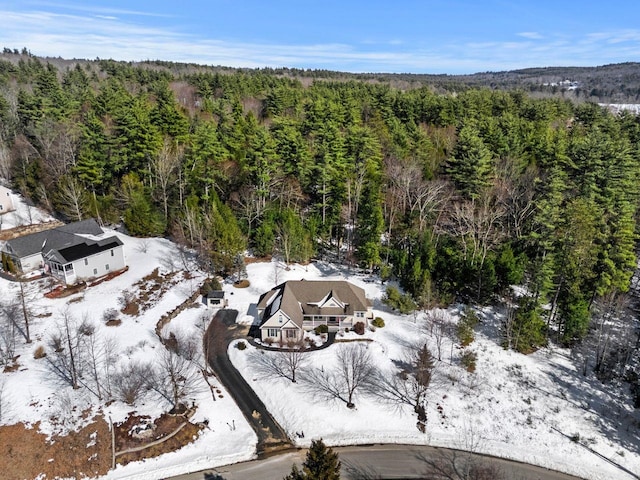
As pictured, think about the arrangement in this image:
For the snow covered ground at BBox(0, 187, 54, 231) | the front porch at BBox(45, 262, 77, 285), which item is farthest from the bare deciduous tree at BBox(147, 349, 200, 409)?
the snow covered ground at BBox(0, 187, 54, 231)

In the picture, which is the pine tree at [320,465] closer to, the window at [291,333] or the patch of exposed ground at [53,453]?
the patch of exposed ground at [53,453]

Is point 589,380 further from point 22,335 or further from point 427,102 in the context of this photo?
point 427,102

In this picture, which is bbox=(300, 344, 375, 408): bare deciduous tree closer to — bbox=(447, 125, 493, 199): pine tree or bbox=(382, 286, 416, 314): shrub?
bbox=(382, 286, 416, 314): shrub

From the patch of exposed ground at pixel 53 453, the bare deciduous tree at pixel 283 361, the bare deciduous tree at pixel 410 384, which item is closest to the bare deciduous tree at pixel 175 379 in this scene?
the patch of exposed ground at pixel 53 453

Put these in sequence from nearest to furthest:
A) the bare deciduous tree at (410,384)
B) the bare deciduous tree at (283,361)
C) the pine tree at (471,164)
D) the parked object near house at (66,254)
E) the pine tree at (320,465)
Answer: the pine tree at (320,465), the bare deciduous tree at (410,384), the bare deciduous tree at (283,361), the parked object near house at (66,254), the pine tree at (471,164)

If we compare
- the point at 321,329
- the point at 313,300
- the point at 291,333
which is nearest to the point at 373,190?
the point at 313,300

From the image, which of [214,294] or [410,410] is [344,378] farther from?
[214,294]
